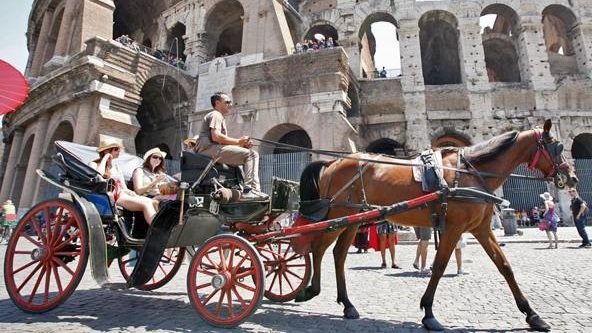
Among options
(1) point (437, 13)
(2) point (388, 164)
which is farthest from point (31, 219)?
(1) point (437, 13)

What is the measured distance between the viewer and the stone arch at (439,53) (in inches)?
823

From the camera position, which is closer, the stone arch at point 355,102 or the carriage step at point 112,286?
the carriage step at point 112,286

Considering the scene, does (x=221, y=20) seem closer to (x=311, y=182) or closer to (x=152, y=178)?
(x=152, y=178)

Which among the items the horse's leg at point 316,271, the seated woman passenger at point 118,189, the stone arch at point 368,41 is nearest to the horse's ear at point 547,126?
the horse's leg at point 316,271

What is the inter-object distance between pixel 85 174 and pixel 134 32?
23.2 metres

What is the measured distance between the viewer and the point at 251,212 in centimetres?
358

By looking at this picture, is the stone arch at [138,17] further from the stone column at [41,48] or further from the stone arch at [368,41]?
the stone arch at [368,41]

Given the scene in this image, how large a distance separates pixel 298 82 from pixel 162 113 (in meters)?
8.38

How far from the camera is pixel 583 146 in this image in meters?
19.2

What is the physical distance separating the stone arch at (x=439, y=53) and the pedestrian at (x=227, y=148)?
19393 millimetres

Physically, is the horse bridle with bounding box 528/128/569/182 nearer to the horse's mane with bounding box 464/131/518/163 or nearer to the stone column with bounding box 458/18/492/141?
the horse's mane with bounding box 464/131/518/163

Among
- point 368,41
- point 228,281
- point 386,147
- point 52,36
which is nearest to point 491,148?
point 228,281

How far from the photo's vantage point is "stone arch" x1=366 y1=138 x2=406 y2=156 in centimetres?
1773

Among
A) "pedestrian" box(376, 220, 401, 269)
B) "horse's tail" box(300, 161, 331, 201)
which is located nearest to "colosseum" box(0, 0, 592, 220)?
"pedestrian" box(376, 220, 401, 269)
